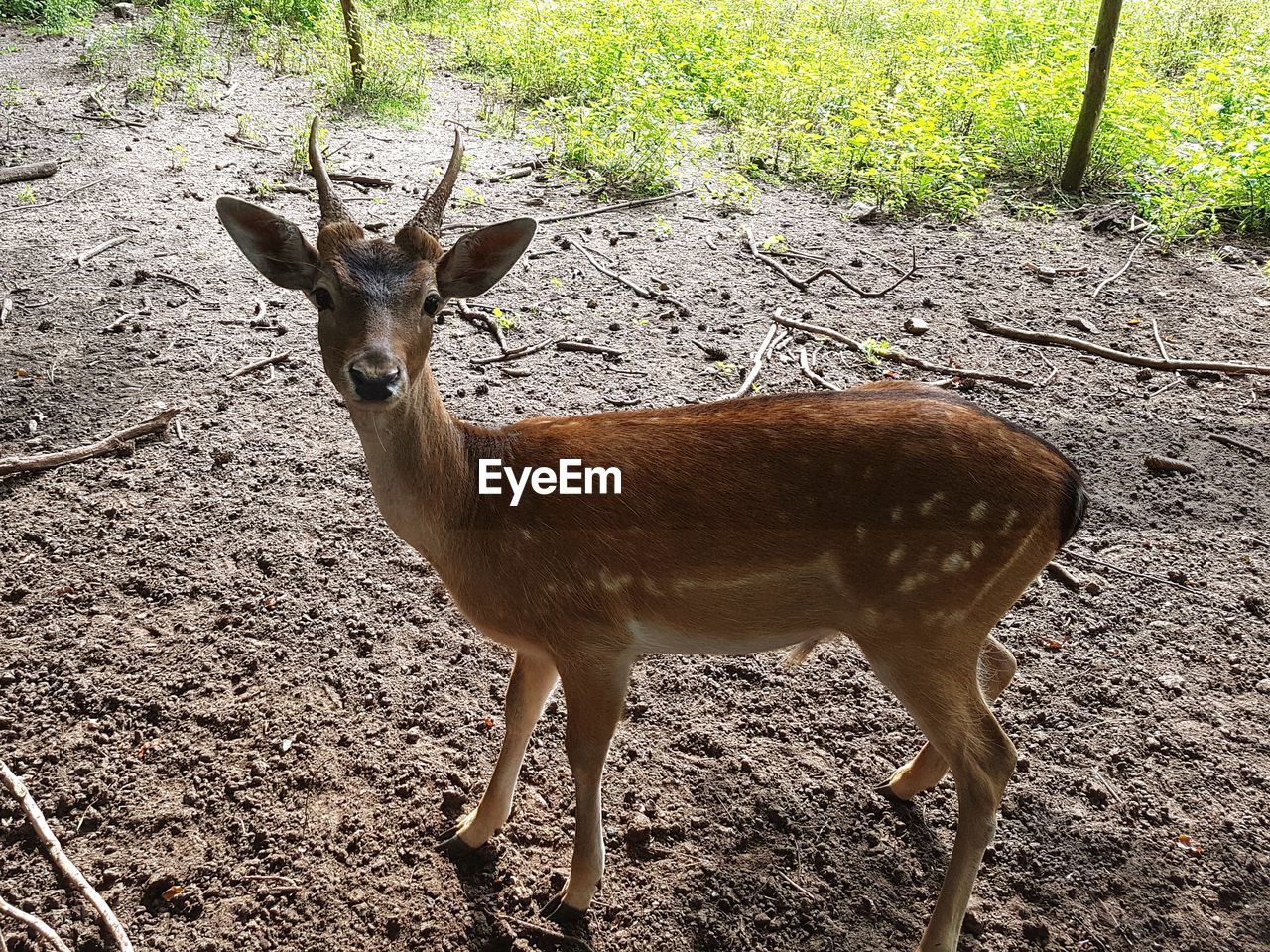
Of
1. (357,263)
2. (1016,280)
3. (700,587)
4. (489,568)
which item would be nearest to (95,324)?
(357,263)

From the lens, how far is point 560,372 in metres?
5.27

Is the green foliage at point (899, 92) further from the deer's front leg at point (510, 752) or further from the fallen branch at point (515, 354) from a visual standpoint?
the deer's front leg at point (510, 752)

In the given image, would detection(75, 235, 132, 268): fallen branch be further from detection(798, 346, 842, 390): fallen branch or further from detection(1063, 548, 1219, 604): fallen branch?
detection(1063, 548, 1219, 604): fallen branch

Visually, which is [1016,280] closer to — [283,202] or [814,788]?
[814,788]

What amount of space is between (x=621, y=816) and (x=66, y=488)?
9.94 ft

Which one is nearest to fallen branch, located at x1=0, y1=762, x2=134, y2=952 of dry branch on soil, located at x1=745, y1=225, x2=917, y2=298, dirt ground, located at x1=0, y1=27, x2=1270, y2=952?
dirt ground, located at x1=0, y1=27, x2=1270, y2=952

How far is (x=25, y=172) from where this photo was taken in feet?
24.0

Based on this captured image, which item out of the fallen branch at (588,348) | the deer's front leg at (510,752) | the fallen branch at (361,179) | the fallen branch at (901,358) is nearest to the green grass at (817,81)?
the fallen branch at (361,179)

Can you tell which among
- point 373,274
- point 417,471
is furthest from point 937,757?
point 373,274

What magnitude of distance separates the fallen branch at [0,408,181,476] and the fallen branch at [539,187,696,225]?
3.05 m

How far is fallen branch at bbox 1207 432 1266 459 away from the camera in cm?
469

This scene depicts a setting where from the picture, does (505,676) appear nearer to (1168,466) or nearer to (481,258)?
(481,258)

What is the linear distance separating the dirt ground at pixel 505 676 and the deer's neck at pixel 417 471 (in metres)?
0.99

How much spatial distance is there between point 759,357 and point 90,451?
3.48 metres
